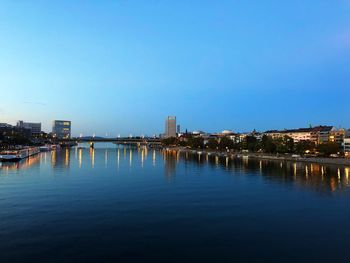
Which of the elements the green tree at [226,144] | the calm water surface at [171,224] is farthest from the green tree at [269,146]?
the calm water surface at [171,224]

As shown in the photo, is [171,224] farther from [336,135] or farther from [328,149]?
[336,135]

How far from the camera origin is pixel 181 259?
41.4 ft

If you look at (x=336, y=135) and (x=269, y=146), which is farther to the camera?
(x=336, y=135)

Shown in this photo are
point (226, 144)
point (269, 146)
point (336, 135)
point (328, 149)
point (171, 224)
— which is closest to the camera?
point (171, 224)

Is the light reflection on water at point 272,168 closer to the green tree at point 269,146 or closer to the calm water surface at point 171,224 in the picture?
the calm water surface at point 171,224

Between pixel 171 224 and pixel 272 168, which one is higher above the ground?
pixel 272 168

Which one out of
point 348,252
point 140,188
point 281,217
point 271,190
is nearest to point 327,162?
point 271,190

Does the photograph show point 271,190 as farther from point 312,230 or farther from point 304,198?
point 312,230

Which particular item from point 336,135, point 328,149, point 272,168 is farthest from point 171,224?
point 336,135

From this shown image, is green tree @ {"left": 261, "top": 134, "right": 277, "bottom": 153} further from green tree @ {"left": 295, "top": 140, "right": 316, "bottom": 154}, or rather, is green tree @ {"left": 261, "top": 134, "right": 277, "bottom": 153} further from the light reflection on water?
the light reflection on water

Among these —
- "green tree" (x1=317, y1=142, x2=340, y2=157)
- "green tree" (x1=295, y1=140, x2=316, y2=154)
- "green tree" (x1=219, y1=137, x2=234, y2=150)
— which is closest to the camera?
"green tree" (x1=317, y1=142, x2=340, y2=157)

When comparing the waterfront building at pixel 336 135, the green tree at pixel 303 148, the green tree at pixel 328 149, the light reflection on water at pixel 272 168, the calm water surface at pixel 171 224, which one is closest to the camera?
the calm water surface at pixel 171 224

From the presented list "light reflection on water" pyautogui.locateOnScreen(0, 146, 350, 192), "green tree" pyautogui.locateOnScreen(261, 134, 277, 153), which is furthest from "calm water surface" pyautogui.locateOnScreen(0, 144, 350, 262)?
"green tree" pyautogui.locateOnScreen(261, 134, 277, 153)

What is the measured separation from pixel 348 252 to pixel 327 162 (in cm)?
5442
